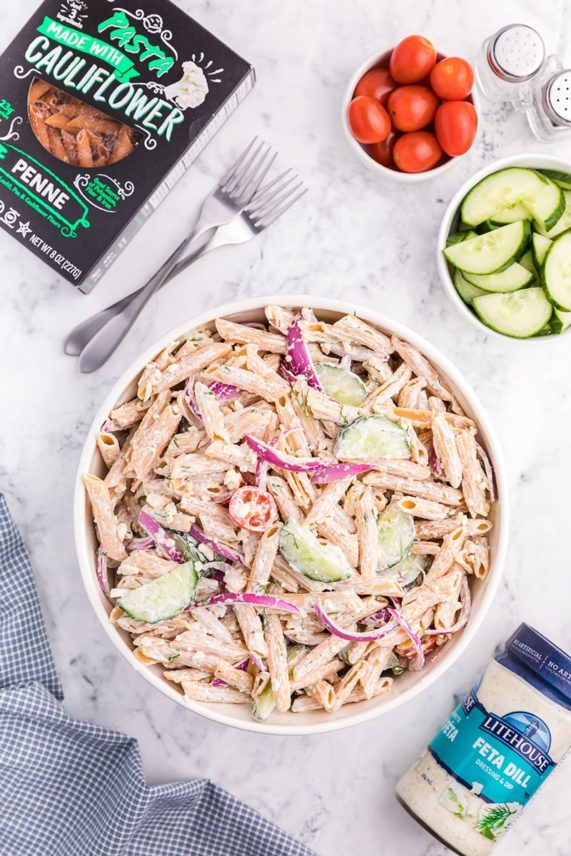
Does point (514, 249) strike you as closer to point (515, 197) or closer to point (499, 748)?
point (515, 197)

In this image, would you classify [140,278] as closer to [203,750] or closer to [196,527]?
[196,527]

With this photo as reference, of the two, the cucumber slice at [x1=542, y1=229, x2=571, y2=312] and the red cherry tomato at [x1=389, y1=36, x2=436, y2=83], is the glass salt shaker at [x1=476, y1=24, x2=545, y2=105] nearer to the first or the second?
the red cherry tomato at [x1=389, y1=36, x2=436, y2=83]

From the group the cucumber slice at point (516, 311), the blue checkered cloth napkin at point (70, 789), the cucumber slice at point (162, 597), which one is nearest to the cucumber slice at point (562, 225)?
the cucumber slice at point (516, 311)

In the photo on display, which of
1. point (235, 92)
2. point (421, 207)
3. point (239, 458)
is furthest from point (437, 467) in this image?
point (235, 92)

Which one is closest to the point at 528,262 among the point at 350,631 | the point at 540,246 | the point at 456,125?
the point at 540,246

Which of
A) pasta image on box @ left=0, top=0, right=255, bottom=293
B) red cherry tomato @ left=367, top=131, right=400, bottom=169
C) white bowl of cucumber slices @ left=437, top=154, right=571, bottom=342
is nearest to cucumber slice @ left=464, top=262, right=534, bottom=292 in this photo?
white bowl of cucumber slices @ left=437, top=154, right=571, bottom=342

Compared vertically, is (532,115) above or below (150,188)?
above
